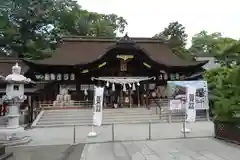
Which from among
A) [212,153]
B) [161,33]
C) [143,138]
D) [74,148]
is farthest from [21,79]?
[161,33]

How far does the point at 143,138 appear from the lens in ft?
33.8

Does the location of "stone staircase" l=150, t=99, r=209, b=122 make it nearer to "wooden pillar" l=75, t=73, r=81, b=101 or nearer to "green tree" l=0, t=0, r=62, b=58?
"wooden pillar" l=75, t=73, r=81, b=101

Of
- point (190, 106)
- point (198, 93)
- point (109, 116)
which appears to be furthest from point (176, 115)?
point (109, 116)

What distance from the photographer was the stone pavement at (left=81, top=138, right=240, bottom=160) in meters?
7.01

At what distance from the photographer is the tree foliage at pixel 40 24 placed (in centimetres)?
3102

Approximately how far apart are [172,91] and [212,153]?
26.1 feet

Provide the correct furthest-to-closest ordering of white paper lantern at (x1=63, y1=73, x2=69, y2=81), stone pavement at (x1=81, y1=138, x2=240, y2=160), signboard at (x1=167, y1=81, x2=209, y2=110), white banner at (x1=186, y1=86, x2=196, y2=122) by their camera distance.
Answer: white paper lantern at (x1=63, y1=73, x2=69, y2=81) → signboard at (x1=167, y1=81, x2=209, y2=110) → white banner at (x1=186, y1=86, x2=196, y2=122) → stone pavement at (x1=81, y1=138, x2=240, y2=160)

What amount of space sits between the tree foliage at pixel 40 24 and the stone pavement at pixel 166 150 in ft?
73.8

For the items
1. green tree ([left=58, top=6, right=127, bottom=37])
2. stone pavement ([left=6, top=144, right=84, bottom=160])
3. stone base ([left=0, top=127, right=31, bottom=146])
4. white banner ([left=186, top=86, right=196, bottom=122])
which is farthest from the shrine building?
green tree ([left=58, top=6, right=127, bottom=37])

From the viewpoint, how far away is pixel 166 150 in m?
7.91

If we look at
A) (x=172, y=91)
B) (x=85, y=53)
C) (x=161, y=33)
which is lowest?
(x=172, y=91)

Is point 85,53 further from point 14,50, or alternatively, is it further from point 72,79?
point 14,50

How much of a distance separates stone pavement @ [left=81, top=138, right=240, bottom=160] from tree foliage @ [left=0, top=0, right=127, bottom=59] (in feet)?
73.8

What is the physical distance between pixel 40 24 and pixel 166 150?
30.9 m
